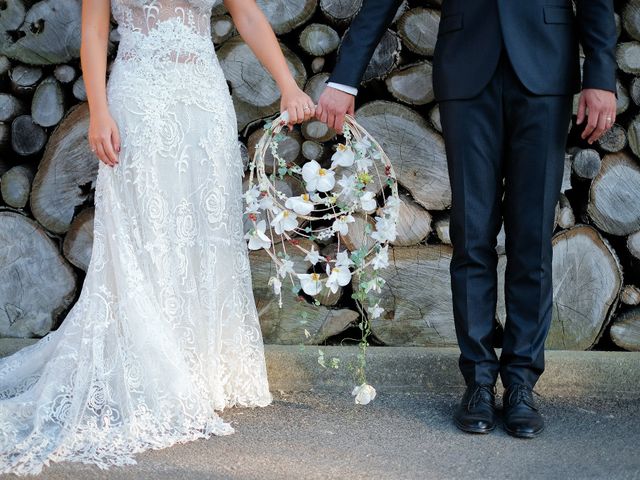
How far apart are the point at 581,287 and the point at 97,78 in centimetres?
205

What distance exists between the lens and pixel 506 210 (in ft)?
9.25

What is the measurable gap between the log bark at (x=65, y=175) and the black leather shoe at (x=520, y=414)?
6.01 feet

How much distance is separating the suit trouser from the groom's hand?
1.07 feet

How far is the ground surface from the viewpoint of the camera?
7.94ft

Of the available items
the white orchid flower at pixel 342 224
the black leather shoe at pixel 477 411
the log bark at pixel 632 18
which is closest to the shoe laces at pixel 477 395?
the black leather shoe at pixel 477 411

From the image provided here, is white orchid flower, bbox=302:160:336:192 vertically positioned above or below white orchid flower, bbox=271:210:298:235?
above

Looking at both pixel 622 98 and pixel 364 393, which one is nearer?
pixel 364 393

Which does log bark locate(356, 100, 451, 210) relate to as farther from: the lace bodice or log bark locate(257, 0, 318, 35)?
the lace bodice

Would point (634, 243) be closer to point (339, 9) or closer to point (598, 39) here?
point (598, 39)

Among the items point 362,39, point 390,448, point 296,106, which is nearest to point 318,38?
point 362,39

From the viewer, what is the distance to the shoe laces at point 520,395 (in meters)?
2.75

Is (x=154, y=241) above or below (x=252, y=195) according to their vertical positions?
below

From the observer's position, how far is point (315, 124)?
3369mm

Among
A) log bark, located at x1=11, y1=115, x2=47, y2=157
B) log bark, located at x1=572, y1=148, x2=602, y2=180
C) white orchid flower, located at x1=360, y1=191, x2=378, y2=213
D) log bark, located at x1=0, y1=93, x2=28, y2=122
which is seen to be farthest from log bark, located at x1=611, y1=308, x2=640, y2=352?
log bark, located at x1=0, y1=93, x2=28, y2=122
